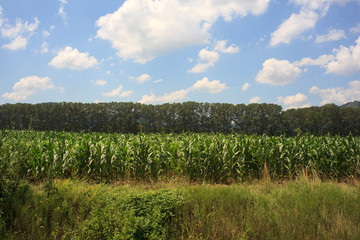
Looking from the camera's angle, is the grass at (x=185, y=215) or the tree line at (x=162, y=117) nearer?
the grass at (x=185, y=215)

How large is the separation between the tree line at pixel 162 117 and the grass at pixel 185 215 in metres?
54.6

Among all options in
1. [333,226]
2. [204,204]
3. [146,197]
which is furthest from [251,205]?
[146,197]

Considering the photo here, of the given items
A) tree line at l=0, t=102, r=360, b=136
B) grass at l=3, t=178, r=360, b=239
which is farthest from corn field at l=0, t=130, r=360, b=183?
tree line at l=0, t=102, r=360, b=136

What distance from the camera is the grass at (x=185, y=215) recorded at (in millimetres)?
3747

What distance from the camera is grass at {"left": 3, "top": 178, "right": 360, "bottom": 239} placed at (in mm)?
3747

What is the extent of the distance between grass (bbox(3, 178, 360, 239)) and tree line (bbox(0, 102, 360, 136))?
54641 mm

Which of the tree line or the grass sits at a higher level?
the tree line

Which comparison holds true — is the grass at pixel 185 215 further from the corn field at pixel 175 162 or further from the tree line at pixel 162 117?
the tree line at pixel 162 117

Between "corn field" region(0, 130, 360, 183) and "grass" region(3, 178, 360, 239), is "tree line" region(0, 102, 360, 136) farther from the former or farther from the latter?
"grass" region(3, 178, 360, 239)

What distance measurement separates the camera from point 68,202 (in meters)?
4.65

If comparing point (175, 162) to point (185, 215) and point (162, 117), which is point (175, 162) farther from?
point (162, 117)

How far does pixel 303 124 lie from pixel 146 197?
226 ft

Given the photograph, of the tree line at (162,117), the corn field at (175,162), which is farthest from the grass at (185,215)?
the tree line at (162,117)

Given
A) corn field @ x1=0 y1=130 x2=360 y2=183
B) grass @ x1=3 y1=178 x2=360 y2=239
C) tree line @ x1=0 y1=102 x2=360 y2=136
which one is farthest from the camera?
tree line @ x1=0 y1=102 x2=360 y2=136
